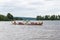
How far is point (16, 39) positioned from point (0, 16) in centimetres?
10028

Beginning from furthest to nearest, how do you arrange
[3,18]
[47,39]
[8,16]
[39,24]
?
A: [3,18] < [8,16] < [39,24] < [47,39]

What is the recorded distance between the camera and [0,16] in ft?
454

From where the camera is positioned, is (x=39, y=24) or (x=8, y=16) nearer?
(x=39, y=24)

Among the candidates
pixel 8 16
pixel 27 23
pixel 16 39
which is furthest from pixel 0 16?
pixel 16 39

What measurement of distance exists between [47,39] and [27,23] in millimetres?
62148

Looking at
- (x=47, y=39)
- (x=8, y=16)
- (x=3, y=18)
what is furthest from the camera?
(x=3, y=18)

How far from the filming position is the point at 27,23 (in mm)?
100438

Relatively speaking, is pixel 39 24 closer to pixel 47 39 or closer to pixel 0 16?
pixel 0 16

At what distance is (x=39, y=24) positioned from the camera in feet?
313

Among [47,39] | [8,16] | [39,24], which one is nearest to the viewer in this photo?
[47,39]

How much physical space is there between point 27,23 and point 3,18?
4751 centimetres

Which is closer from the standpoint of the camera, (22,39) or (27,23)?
(22,39)

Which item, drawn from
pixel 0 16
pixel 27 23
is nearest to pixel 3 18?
pixel 0 16

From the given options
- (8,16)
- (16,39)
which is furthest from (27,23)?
(16,39)
